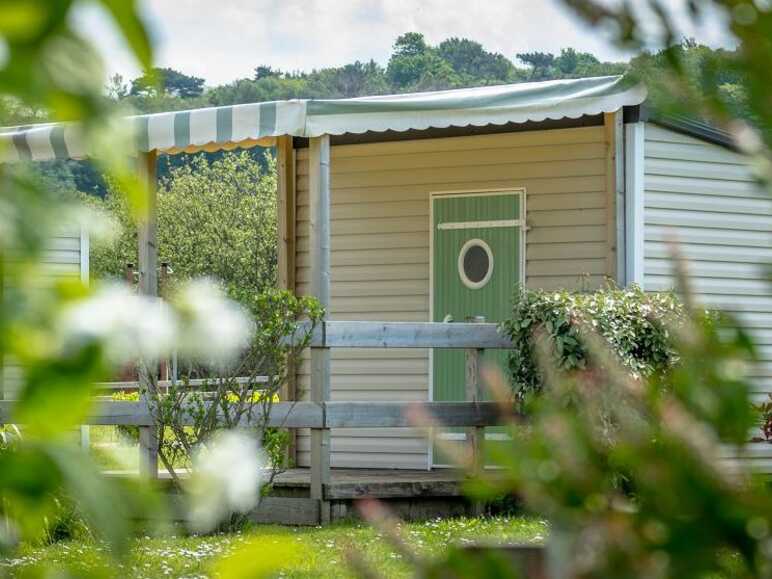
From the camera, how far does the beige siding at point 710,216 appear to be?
34.7 feet

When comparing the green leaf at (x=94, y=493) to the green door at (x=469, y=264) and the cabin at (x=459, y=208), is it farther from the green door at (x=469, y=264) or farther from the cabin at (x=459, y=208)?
the green door at (x=469, y=264)

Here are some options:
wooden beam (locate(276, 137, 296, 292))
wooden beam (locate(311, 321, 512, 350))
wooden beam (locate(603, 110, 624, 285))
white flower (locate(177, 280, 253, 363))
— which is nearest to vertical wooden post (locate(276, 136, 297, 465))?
wooden beam (locate(276, 137, 296, 292))

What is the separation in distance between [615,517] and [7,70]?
0.44 meters

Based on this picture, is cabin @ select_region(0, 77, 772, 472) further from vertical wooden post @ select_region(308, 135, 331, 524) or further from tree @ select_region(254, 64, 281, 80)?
tree @ select_region(254, 64, 281, 80)

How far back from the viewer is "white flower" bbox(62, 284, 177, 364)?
539 millimetres

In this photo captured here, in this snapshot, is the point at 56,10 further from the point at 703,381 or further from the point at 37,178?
the point at 703,381

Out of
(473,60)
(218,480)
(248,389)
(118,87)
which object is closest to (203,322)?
(218,480)

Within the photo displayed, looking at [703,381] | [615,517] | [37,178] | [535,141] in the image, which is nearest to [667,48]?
[703,381]

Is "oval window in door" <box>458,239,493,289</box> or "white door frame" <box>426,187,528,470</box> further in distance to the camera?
"oval window in door" <box>458,239,493,289</box>

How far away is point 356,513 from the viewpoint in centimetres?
994

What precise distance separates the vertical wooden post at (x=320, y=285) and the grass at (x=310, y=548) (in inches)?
17.3

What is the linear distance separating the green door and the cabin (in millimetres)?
12

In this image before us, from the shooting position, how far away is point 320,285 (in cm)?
992

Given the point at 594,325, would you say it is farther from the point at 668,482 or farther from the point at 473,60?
the point at 473,60
